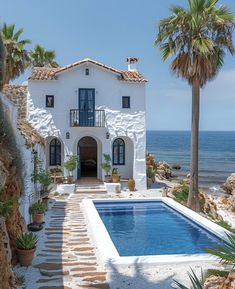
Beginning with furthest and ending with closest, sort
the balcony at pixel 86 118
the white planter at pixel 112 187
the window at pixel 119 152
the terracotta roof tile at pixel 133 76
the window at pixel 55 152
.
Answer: the window at pixel 119 152
the window at pixel 55 152
the terracotta roof tile at pixel 133 76
the balcony at pixel 86 118
the white planter at pixel 112 187

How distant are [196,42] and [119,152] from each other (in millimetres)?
10997

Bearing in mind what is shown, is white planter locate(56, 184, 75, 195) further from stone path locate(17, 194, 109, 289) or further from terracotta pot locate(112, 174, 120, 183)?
stone path locate(17, 194, 109, 289)

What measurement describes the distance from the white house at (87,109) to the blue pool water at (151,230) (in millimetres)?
5820

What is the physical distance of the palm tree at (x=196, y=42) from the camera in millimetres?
17156

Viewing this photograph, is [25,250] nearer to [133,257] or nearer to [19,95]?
[133,257]

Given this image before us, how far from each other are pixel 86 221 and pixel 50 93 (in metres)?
11.7

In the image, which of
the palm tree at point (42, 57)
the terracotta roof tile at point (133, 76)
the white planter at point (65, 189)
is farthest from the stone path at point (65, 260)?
the palm tree at point (42, 57)

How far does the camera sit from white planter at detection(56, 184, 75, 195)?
2264 cm

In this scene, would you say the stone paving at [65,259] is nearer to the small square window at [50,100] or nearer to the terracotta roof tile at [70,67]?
the small square window at [50,100]

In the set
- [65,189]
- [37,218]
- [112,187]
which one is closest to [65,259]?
[37,218]

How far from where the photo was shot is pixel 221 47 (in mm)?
17719

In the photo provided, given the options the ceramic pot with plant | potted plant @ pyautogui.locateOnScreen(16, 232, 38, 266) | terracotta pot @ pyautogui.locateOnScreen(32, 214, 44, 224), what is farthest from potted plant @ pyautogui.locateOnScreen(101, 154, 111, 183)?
potted plant @ pyautogui.locateOnScreen(16, 232, 38, 266)

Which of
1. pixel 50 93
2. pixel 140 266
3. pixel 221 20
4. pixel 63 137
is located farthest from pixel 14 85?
pixel 140 266

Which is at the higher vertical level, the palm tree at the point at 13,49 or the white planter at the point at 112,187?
the palm tree at the point at 13,49
